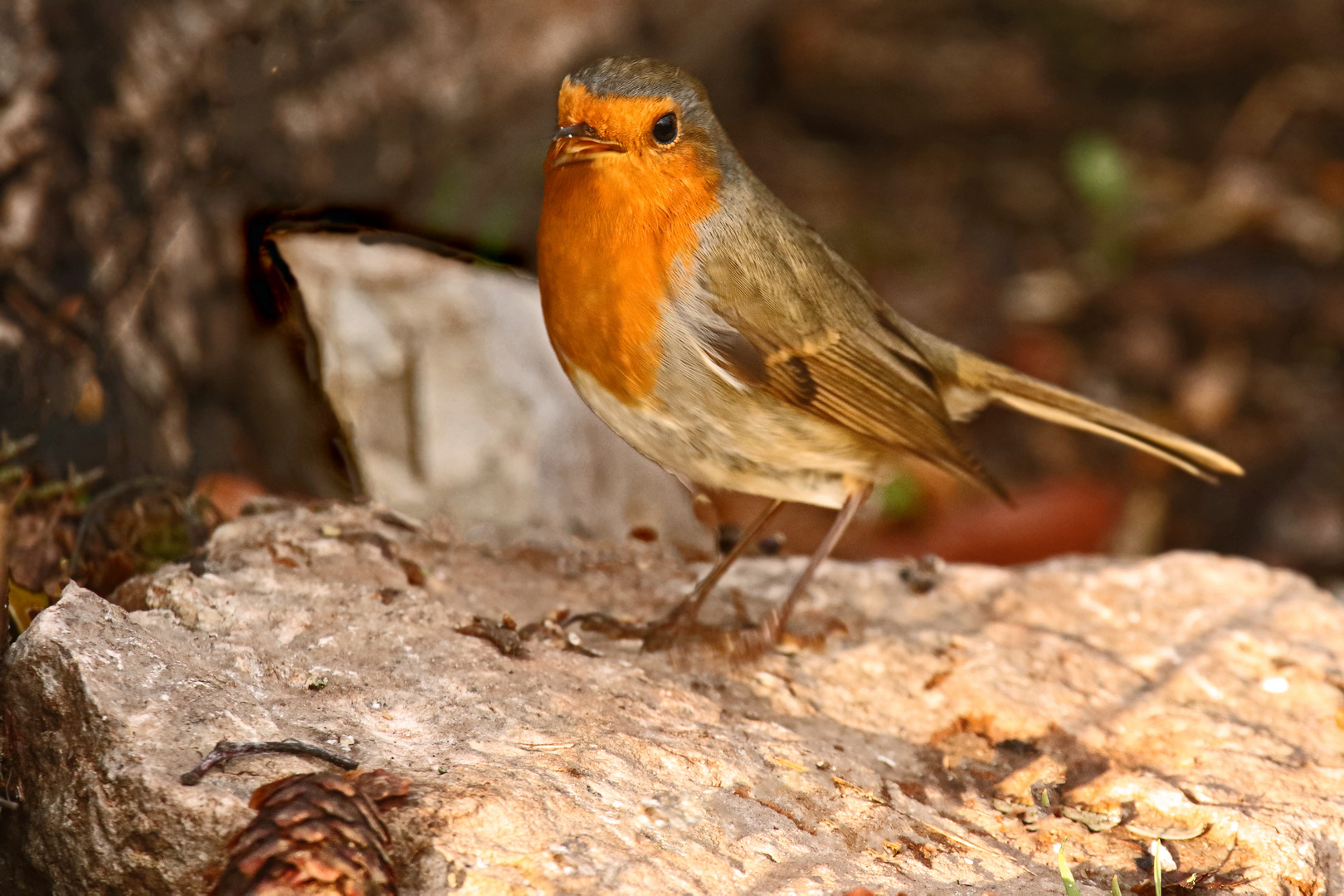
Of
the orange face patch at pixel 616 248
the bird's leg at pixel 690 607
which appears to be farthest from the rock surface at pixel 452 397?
the orange face patch at pixel 616 248

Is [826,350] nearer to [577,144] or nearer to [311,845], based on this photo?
[577,144]

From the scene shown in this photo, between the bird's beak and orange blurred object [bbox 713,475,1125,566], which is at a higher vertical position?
the bird's beak

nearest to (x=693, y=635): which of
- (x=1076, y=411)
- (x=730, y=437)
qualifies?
(x=730, y=437)

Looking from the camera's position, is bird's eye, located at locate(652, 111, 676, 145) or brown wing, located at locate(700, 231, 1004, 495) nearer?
bird's eye, located at locate(652, 111, 676, 145)

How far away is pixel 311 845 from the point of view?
1.84 metres

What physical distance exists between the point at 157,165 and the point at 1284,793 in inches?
137

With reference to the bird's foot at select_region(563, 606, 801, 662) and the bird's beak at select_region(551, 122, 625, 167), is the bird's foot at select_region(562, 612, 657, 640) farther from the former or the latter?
the bird's beak at select_region(551, 122, 625, 167)

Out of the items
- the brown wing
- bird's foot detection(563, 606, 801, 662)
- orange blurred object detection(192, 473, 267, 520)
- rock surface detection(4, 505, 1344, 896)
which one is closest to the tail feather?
the brown wing

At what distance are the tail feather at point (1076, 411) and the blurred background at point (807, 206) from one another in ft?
3.92

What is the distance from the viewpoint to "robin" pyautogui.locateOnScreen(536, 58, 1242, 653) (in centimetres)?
298

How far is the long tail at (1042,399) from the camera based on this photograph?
374 cm

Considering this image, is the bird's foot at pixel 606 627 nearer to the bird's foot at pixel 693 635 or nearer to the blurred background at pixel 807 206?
the bird's foot at pixel 693 635

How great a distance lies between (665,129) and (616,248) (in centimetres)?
31

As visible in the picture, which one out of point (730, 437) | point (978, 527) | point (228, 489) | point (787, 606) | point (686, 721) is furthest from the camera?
point (978, 527)
